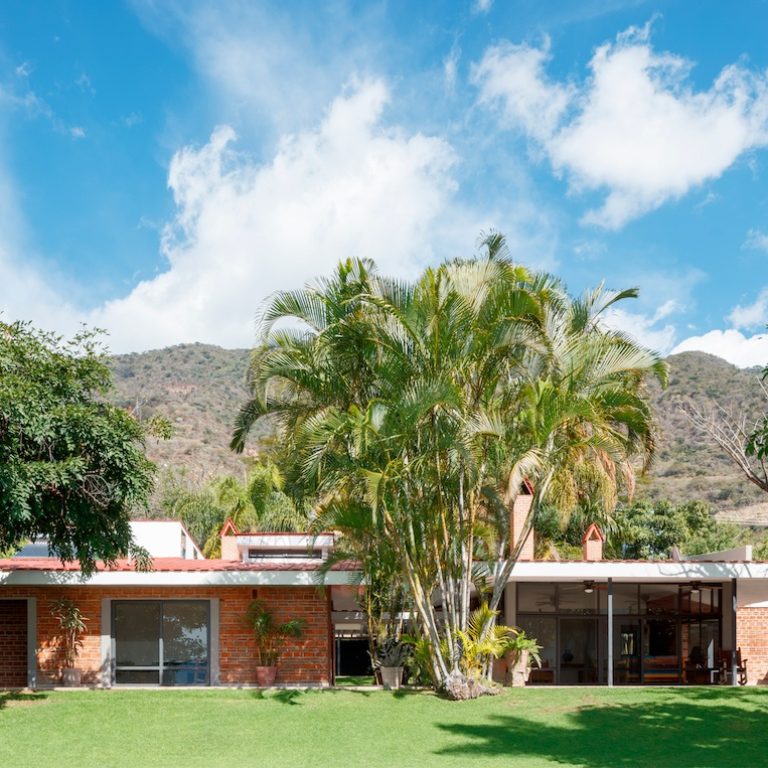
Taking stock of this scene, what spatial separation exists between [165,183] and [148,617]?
1143 centimetres

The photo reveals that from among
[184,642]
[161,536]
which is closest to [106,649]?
[184,642]

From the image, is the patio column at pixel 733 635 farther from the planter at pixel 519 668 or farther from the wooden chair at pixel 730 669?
the planter at pixel 519 668

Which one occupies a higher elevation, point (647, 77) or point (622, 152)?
point (647, 77)

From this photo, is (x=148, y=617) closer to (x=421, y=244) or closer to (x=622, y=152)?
(x=421, y=244)

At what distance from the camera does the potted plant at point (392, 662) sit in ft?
64.1

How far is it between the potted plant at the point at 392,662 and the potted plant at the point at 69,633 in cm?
635

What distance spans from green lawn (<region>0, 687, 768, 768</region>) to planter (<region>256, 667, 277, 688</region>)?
0.92 m

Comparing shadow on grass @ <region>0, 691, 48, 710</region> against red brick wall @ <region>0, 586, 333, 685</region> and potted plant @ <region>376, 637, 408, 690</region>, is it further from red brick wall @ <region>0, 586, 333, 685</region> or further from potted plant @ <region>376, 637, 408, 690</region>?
potted plant @ <region>376, 637, 408, 690</region>

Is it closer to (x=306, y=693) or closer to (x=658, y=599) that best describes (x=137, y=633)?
(x=306, y=693)

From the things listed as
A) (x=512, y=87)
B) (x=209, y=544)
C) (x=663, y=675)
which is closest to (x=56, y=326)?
(x=512, y=87)

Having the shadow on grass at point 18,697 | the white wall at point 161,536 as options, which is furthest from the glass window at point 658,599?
the shadow on grass at point 18,697

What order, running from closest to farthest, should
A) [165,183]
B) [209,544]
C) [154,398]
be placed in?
[165,183] → [209,544] → [154,398]

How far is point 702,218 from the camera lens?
26094 mm

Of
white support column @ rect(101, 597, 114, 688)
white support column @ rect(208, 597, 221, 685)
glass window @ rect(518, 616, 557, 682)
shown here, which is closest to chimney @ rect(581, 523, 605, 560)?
glass window @ rect(518, 616, 557, 682)
